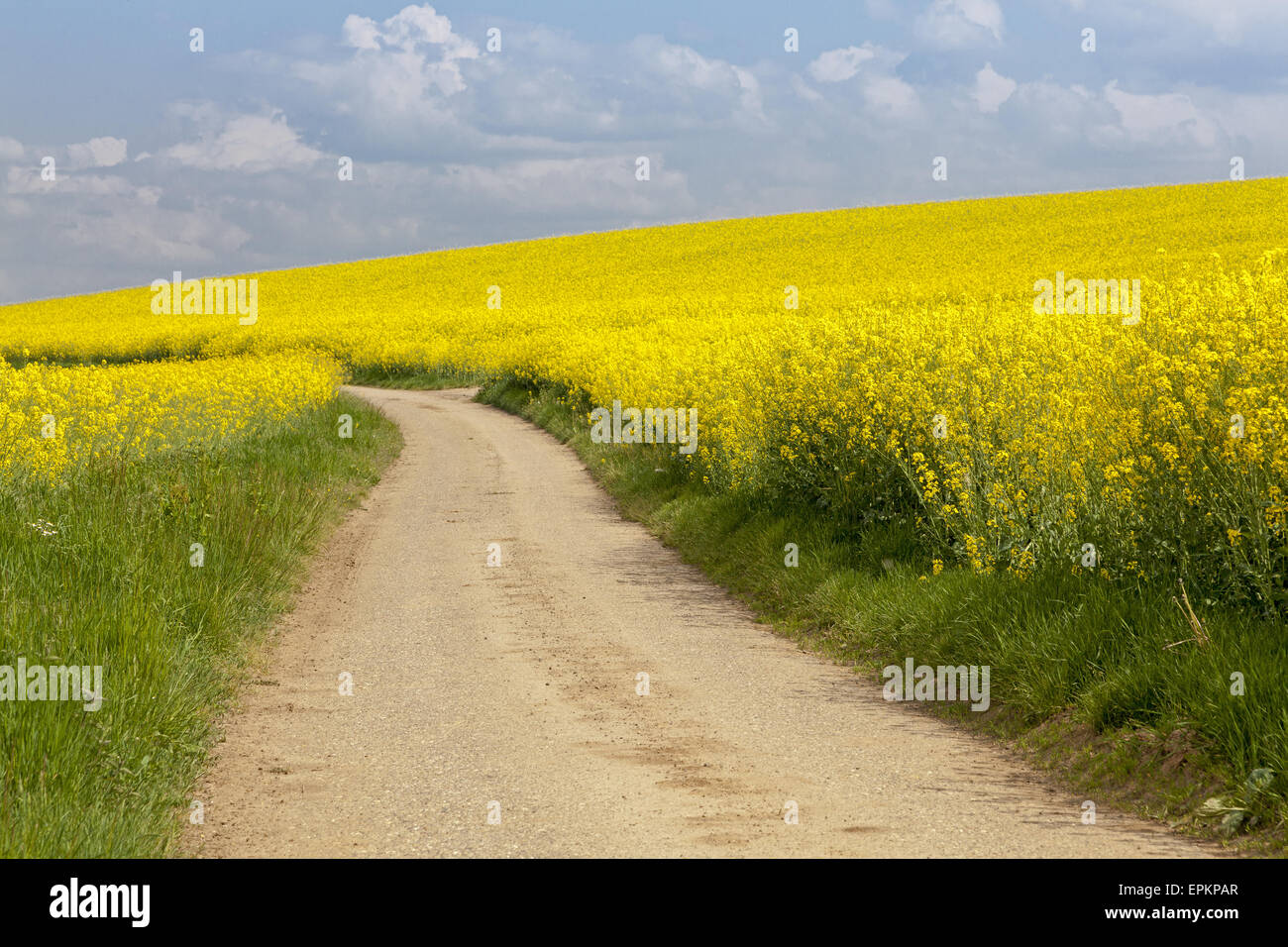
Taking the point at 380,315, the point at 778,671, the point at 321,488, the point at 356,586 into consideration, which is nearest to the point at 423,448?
the point at 321,488

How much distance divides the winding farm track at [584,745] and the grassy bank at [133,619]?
0.29m

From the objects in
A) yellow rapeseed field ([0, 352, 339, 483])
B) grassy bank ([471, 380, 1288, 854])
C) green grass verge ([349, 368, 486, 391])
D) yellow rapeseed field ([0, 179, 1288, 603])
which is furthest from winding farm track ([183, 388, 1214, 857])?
green grass verge ([349, 368, 486, 391])

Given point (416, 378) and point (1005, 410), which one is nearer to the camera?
point (1005, 410)

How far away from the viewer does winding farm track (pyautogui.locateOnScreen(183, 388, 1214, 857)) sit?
497 centimetres

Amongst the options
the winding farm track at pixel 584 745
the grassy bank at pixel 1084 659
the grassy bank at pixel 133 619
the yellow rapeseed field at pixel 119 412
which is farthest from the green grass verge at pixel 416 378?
the grassy bank at pixel 1084 659

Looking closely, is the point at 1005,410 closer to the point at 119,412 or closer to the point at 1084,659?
the point at 1084,659

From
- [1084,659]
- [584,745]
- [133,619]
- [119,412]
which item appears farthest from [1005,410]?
[119,412]

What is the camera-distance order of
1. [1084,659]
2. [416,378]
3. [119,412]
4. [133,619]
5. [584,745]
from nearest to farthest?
[584,745]
[1084,659]
[133,619]
[119,412]
[416,378]

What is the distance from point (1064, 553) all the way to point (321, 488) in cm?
1002

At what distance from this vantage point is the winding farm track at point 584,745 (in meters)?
4.97

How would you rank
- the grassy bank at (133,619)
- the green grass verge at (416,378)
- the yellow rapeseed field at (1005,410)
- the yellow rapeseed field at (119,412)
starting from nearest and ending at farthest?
the grassy bank at (133,619)
the yellow rapeseed field at (1005,410)
the yellow rapeseed field at (119,412)
the green grass verge at (416,378)

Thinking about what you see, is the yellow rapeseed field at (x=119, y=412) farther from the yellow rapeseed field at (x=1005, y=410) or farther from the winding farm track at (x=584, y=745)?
the winding farm track at (x=584, y=745)

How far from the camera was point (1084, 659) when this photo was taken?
650cm

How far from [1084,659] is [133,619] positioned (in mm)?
5408
